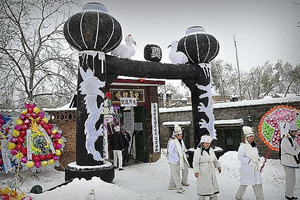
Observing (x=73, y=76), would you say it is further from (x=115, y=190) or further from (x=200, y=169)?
(x=200, y=169)

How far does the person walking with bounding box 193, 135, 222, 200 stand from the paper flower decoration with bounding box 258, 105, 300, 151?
5.73 ft

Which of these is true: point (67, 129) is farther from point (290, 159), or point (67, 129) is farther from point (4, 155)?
point (290, 159)

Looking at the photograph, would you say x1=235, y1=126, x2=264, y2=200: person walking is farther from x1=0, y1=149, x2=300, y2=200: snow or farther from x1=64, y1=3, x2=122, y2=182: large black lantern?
x1=64, y1=3, x2=122, y2=182: large black lantern

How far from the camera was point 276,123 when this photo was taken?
19.1 feet

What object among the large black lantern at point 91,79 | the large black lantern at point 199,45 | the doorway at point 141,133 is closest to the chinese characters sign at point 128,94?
the doorway at point 141,133

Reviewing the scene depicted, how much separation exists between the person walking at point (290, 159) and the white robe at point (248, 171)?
3.07 feet

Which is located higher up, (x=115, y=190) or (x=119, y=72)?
(x=119, y=72)

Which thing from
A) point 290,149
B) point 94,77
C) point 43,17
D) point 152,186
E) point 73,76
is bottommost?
point 152,186

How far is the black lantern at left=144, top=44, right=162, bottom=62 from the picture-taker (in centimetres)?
787

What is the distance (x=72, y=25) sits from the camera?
626 centimetres

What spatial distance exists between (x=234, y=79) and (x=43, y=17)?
28911 mm

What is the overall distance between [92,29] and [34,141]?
344cm

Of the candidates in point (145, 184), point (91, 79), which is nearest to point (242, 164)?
point (145, 184)

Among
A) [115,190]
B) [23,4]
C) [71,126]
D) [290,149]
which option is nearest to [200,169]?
[115,190]
